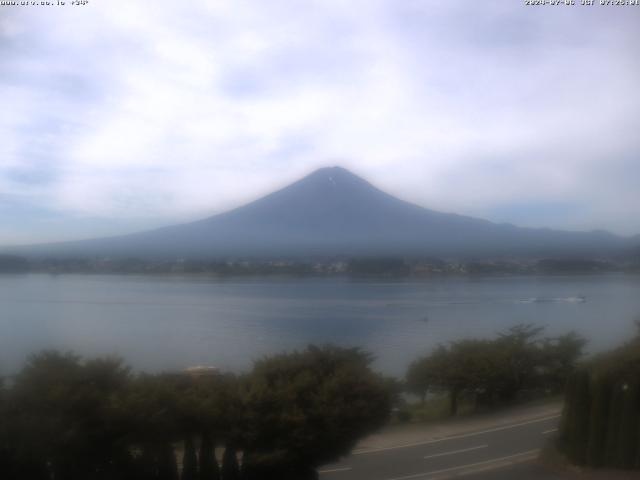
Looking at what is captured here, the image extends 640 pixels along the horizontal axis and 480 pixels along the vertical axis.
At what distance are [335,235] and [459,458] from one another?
A: 22823 millimetres

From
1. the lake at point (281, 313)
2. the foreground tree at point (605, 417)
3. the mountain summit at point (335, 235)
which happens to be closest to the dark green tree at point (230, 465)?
the lake at point (281, 313)

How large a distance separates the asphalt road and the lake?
70.8 inches

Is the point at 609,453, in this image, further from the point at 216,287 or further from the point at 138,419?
the point at 216,287

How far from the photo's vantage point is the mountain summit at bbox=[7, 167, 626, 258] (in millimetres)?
20125

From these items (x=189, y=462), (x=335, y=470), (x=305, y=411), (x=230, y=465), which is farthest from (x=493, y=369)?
(x=189, y=462)

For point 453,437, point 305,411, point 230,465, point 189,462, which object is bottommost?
point 453,437

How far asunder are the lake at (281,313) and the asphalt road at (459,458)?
1.80m

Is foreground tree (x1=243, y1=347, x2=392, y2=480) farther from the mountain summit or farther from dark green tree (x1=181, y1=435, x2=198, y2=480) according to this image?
the mountain summit

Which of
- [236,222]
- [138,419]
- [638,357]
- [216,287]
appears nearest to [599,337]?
[638,357]

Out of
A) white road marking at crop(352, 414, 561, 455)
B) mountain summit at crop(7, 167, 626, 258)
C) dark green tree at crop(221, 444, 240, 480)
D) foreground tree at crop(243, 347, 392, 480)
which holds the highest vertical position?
mountain summit at crop(7, 167, 626, 258)

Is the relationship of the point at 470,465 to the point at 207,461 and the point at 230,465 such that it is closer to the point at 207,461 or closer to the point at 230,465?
the point at 230,465

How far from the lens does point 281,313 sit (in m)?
18.9

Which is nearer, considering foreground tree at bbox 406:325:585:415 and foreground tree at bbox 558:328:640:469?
foreground tree at bbox 558:328:640:469

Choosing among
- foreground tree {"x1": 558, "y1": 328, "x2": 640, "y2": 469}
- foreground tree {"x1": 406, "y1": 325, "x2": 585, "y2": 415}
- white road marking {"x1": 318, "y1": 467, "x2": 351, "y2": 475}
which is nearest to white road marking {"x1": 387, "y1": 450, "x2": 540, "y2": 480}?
foreground tree {"x1": 558, "y1": 328, "x2": 640, "y2": 469}
